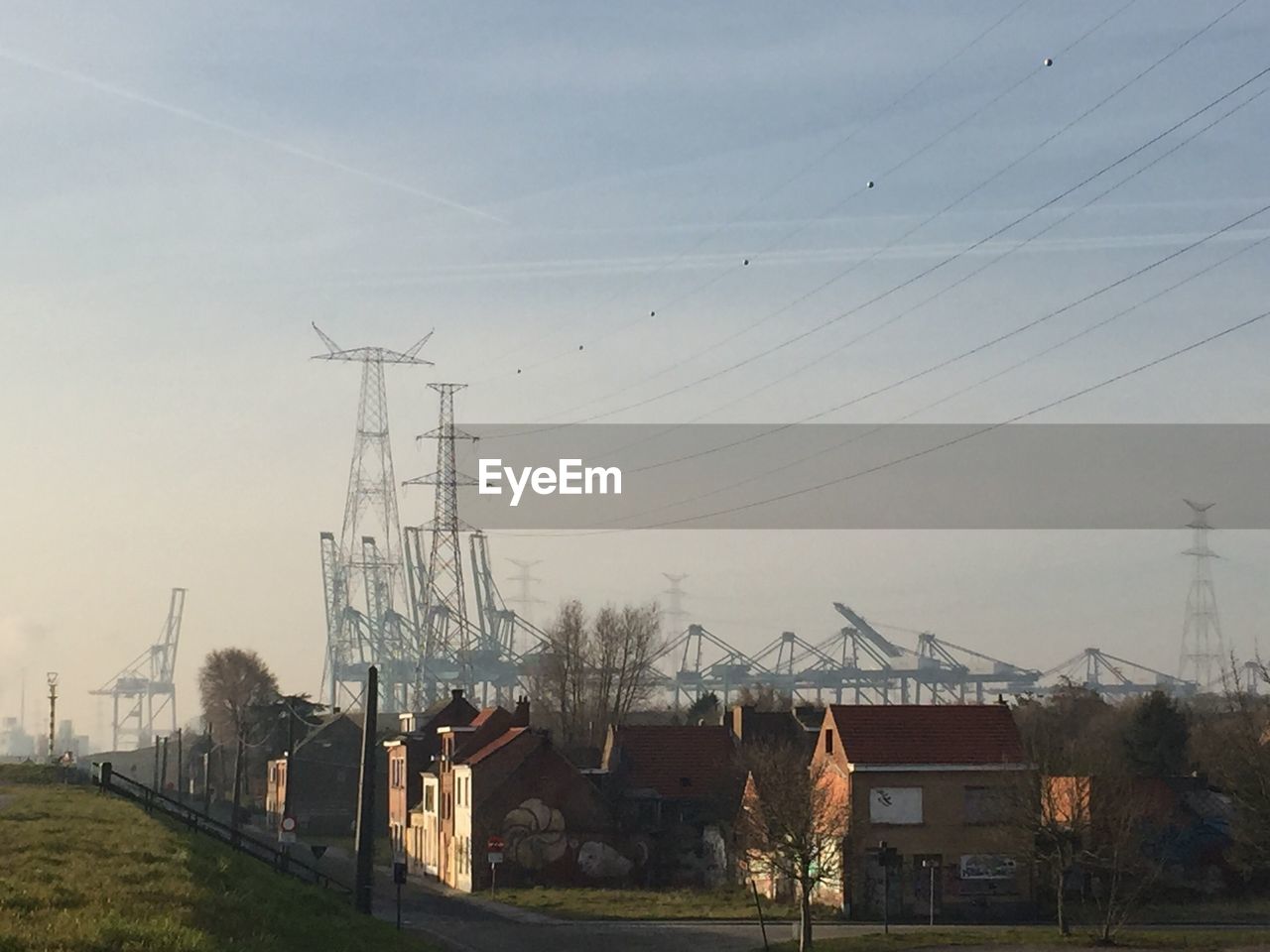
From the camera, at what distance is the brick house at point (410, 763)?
258 ft

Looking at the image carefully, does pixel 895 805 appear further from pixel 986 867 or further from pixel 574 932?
pixel 574 932

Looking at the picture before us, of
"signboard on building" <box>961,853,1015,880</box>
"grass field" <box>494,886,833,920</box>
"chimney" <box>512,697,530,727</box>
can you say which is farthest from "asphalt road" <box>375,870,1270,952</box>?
"chimney" <box>512,697,530,727</box>

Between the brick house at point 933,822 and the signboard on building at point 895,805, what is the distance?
3 cm

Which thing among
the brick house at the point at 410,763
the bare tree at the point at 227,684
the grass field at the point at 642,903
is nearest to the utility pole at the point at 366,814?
the grass field at the point at 642,903

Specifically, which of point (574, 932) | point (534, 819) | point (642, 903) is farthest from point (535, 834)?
point (574, 932)

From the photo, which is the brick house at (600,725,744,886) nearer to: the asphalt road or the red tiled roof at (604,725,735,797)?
the red tiled roof at (604,725,735,797)

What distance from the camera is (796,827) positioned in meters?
42.9

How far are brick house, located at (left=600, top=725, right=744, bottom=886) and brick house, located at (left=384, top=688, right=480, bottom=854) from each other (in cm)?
1343

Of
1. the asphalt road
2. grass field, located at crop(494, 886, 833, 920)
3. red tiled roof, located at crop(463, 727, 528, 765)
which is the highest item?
red tiled roof, located at crop(463, 727, 528, 765)

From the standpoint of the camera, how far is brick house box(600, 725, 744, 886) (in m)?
63.0

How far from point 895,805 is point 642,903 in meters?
9.24

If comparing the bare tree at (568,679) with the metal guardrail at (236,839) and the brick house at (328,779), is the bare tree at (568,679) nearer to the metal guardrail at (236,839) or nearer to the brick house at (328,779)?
the brick house at (328,779)

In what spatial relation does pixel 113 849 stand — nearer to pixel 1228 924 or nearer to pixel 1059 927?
pixel 1059 927

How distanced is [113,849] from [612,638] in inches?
3054
